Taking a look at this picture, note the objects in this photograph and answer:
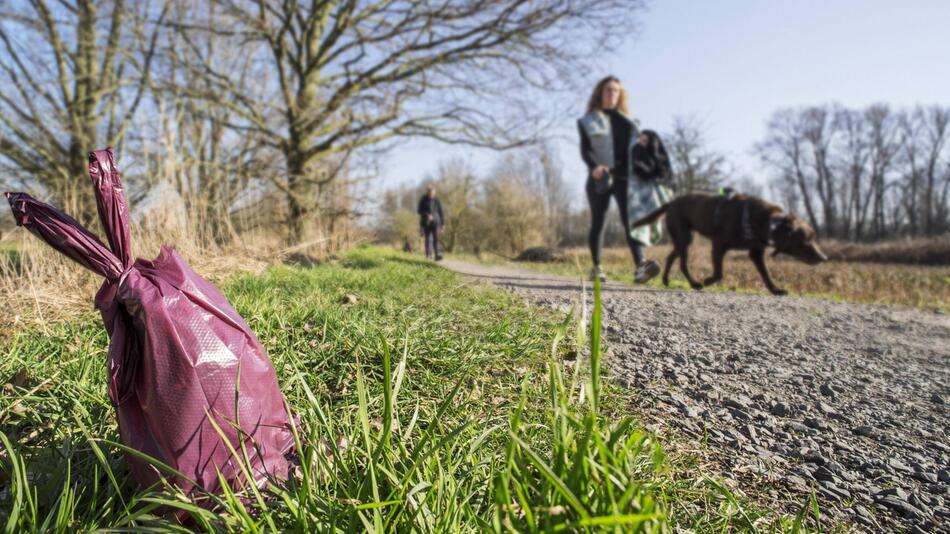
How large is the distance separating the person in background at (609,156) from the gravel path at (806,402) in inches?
102

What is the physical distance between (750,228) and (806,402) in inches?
181

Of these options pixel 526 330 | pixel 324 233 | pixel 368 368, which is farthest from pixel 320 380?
pixel 324 233

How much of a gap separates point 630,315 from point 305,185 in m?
7.40

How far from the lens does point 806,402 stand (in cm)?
194

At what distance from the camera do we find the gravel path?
1346mm

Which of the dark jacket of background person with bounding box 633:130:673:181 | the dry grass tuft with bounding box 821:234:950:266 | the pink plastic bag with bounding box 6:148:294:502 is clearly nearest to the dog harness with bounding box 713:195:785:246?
the dark jacket of background person with bounding box 633:130:673:181

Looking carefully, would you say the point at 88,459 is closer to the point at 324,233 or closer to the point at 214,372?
the point at 214,372

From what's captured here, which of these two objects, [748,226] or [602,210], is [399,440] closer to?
[602,210]

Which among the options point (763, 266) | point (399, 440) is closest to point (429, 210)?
point (763, 266)

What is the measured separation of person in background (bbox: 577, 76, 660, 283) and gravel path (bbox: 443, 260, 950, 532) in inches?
102

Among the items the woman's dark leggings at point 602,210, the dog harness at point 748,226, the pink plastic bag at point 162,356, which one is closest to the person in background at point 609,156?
the woman's dark leggings at point 602,210

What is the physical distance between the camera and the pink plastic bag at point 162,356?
1045mm

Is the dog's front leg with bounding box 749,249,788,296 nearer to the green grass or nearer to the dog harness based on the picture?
the dog harness

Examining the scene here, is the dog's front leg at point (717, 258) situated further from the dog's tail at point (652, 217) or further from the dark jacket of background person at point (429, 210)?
the dark jacket of background person at point (429, 210)
